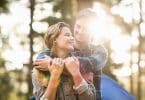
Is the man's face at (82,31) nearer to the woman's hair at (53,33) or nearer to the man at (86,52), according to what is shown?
the man at (86,52)

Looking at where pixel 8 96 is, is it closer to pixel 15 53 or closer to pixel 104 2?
pixel 15 53

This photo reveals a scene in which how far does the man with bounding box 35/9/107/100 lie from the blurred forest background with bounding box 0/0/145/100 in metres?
11.8

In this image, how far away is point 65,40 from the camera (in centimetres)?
446

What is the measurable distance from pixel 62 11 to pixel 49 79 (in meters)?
14.5

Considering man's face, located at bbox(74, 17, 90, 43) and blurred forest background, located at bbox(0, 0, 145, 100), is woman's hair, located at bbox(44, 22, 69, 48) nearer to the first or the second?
man's face, located at bbox(74, 17, 90, 43)

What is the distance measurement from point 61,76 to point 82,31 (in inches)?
15.7

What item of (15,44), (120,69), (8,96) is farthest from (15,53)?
(120,69)

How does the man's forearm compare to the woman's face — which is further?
the woman's face

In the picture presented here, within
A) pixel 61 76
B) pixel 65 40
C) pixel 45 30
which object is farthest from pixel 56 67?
pixel 45 30

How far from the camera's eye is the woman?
4301mm

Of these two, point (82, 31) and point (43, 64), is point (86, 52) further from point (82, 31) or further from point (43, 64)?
point (43, 64)

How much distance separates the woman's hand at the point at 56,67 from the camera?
433 cm

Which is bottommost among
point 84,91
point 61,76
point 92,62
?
point 84,91

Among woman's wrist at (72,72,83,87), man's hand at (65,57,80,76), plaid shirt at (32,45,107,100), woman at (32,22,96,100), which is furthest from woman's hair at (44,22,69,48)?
woman's wrist at (72,72,83,87)
